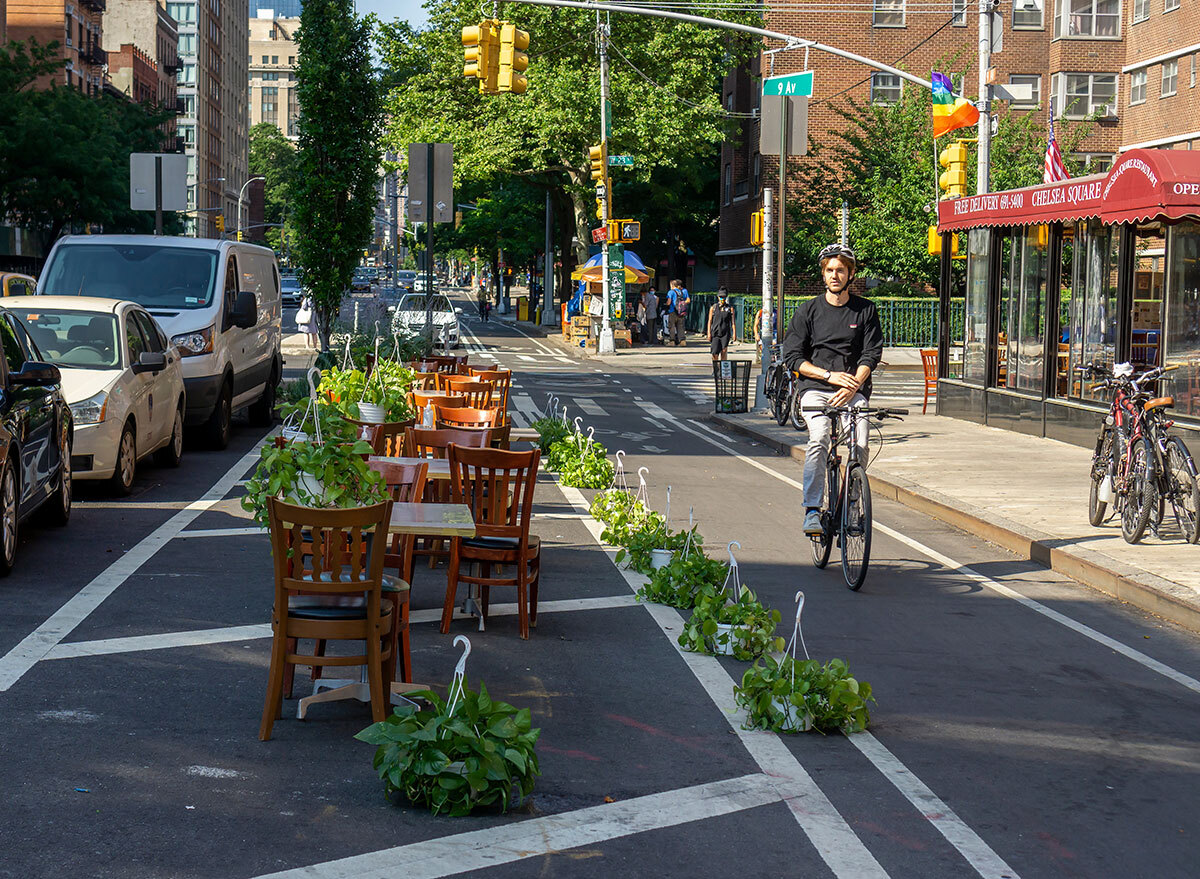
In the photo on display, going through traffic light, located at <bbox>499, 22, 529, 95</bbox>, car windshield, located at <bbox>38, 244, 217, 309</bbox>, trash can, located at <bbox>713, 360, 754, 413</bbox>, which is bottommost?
trash can, located at <bbox>713, 360, 754, 413</bbox>

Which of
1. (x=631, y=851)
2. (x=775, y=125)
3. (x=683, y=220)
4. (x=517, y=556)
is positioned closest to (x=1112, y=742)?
(x=631, y=851)

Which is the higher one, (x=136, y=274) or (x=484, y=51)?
(x=484, y=51)

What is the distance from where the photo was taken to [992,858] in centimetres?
465

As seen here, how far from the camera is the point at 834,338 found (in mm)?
9875

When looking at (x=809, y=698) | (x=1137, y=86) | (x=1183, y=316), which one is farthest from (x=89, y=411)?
(x=1137, y=86)

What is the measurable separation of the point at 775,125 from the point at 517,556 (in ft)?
51.2

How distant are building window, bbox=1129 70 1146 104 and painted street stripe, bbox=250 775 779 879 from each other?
154 feet

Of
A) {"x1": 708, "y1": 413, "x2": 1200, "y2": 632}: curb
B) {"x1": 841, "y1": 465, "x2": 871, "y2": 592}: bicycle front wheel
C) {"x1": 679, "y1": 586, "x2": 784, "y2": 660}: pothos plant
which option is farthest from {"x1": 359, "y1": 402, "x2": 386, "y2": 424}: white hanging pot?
{"x1": 708, "y1": 413, "x2": 1200, "y2": 632}: curb

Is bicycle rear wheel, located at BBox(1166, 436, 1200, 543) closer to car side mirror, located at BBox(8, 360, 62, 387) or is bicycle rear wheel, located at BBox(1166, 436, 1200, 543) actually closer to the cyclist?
the cyclist

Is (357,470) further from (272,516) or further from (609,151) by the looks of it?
(609,151)

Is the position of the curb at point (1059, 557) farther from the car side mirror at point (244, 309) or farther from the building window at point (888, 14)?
the building window at point (888, 14)

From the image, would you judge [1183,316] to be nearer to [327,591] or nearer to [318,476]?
[318,476]

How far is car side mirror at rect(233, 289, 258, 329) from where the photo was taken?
1659cm

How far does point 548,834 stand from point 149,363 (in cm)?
916
